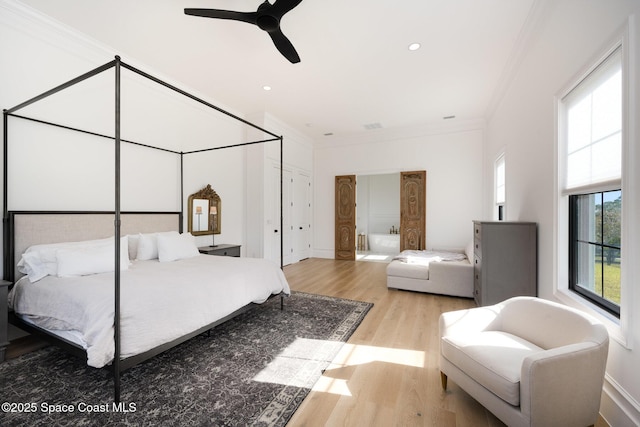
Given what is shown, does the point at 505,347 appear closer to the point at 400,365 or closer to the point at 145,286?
the point at 400,365

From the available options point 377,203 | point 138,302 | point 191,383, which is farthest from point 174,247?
point 377,203

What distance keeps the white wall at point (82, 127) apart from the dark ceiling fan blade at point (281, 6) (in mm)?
2512

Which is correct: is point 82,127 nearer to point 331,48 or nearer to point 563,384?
point 331,48

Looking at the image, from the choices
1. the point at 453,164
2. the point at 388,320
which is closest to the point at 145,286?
the point at 388,320

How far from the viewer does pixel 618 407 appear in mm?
1468

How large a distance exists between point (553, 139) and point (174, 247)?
13.7 feet

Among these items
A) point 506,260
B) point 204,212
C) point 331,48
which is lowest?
point 506,260

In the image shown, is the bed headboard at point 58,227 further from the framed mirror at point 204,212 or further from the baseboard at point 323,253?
the baseboard at point 323,253

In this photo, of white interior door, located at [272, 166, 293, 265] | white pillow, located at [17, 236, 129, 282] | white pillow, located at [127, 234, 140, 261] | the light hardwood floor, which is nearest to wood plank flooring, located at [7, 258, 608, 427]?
the light hardwood floor

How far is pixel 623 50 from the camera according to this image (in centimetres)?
144

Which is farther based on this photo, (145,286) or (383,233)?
(383,233)

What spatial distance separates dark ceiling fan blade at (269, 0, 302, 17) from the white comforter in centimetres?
237

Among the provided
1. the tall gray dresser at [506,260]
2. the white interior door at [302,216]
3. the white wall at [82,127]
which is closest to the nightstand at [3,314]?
the white wall at [82,127]

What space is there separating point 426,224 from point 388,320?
372cm
